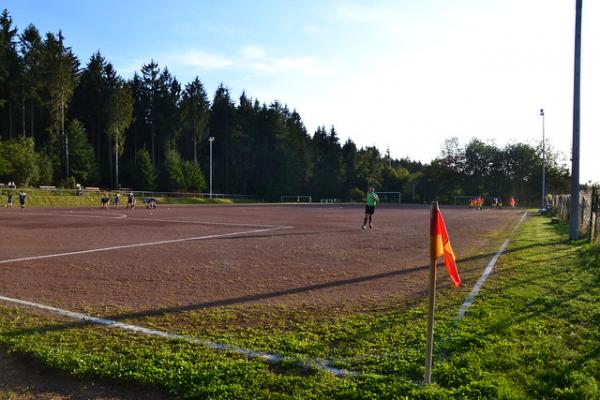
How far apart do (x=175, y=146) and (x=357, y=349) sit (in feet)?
272

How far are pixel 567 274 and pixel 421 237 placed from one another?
24.4ft

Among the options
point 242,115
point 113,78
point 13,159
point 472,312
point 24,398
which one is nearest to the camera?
point 24,398

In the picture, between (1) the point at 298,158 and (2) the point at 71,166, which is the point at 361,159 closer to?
(1) the point at 298,158

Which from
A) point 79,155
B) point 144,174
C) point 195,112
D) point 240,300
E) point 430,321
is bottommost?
point 240,300

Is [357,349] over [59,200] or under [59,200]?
under

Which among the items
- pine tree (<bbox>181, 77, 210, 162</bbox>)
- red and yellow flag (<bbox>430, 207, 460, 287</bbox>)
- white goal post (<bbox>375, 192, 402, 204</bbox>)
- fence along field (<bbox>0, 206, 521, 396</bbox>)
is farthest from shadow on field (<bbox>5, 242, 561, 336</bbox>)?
white goal post (<bbox>375, 192, 402, 204</bbox>)

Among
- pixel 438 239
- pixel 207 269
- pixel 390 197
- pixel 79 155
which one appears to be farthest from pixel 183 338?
pixel 390 197

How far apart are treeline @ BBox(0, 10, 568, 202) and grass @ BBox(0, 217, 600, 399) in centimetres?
5089

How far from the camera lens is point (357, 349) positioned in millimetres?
4551

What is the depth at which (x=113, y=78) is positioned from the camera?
73250 millimetres

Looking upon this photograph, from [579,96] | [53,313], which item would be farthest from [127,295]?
[579,96]

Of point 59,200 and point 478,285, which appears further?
point 59,200

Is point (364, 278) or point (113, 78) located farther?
point (113, 78)

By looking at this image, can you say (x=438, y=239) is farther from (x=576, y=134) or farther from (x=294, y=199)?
(x=294, y=199)
